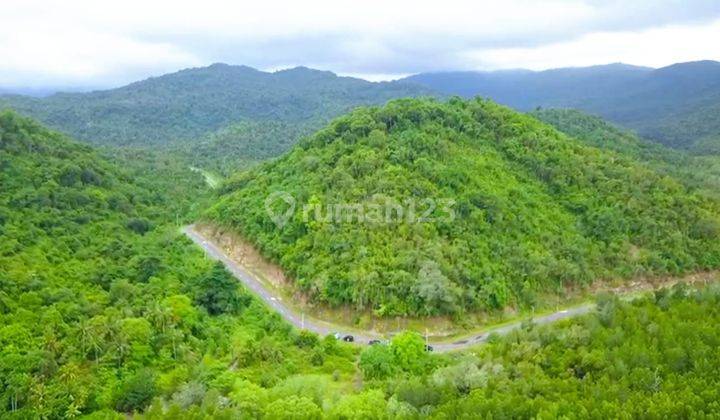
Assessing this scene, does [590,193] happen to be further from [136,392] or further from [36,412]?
[36,412]

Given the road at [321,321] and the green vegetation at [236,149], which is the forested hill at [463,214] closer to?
the road at [321,321]

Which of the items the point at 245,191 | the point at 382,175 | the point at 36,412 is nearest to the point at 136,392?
the point at 36,412

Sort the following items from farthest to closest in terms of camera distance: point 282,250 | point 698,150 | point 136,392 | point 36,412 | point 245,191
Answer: point 698,150
point 245,191
point 282,250
point 136,392
point 36,412

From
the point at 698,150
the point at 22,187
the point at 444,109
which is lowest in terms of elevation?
the point at 698,150

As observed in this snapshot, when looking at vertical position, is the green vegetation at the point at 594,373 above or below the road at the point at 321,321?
above

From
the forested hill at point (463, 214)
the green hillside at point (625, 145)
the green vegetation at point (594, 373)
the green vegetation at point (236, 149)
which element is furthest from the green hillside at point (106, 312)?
the green hillside at point (625, 145)

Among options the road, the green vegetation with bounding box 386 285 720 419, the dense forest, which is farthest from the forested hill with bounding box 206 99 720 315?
the green vegetation with bounding box 386 285 720 419

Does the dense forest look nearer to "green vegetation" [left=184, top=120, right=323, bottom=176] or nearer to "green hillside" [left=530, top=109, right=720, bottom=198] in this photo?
"green hillside" [left=530, top=109, right=720, bottom=198]

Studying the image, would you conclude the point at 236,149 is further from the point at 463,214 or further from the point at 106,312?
the point at 106,312

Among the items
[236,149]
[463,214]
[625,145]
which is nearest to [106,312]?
[463,214]
